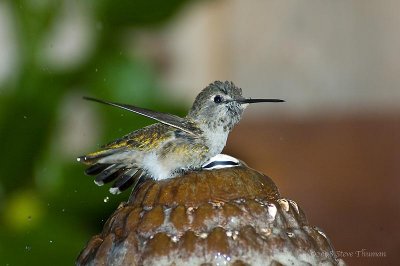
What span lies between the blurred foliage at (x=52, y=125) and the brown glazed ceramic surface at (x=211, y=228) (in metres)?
1.03

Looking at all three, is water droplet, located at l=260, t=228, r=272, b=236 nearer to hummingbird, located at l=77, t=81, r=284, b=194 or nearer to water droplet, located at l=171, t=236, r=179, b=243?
water droplet, located at l=171, t=236, r=179, b=243

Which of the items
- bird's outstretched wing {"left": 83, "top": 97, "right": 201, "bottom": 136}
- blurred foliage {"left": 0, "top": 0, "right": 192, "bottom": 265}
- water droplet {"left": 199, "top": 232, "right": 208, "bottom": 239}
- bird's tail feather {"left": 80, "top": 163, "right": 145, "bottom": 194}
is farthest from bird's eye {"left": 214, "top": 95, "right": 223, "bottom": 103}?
water droplet {"left": 199, "top": 232, "right": 208, "bottom": 239}

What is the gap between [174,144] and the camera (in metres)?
2.91

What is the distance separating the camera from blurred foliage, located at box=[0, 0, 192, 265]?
11.2 ft

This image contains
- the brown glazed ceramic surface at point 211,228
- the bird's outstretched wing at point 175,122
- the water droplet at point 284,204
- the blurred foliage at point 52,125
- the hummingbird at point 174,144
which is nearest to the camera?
the brown glazed ceramic surface at point 211,228

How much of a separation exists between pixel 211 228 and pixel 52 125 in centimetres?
136

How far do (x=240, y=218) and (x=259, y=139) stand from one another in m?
2.94

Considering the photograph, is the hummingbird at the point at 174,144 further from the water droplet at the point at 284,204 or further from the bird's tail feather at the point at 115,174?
the water droplet at the point at 284,204

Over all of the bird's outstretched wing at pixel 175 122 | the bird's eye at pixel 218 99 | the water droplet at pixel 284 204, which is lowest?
the water droplet at pixel 284 204

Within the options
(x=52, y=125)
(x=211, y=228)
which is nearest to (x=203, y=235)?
(x=211, y=228)

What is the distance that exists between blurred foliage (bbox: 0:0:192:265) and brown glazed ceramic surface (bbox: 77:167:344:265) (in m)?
1.03

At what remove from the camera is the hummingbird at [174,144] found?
282cm

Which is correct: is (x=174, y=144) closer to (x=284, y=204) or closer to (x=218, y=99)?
(x=218, y=99)

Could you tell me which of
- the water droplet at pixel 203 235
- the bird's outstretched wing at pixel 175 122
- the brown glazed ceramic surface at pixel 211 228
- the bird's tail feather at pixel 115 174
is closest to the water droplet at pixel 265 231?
the brown glazed ceramic surface at pixel 211 228
